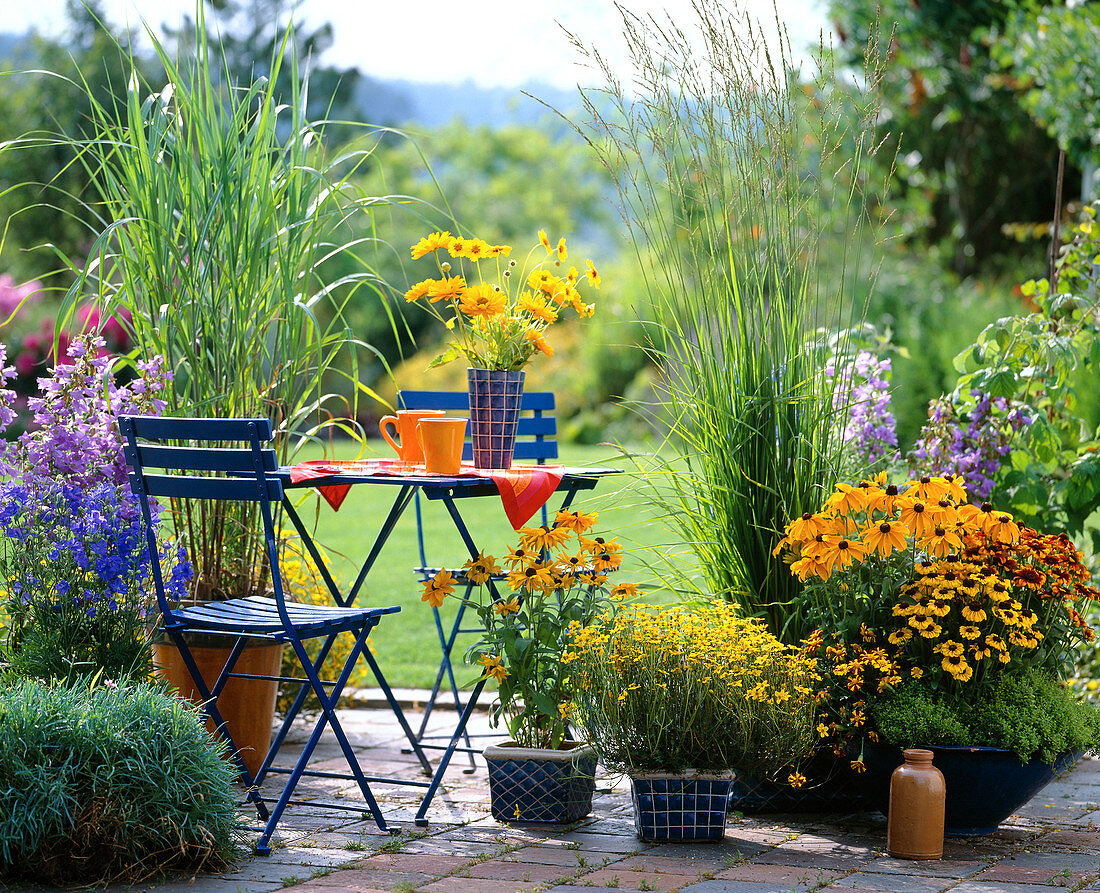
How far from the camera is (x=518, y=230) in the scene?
39.0 m

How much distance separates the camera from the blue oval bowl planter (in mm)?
3021

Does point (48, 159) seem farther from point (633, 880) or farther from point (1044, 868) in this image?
point (1044, 868)

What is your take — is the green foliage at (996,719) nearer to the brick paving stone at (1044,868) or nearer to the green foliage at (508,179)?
the brick paving stone at (1044,868)

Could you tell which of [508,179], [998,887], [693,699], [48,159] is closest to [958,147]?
[693,699]

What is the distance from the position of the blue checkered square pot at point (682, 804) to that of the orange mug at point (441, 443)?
36.4 inches

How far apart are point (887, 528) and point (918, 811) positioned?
A: 67 cm

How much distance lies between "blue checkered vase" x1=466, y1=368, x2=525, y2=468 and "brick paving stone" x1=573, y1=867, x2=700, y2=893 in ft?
3.84

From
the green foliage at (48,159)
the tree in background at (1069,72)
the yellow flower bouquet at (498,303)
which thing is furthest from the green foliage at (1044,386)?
the green foliage at (48,159)

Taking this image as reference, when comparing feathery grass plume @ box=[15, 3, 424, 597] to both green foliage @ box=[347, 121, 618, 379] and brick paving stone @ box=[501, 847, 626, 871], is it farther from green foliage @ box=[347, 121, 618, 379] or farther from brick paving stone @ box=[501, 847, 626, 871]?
green foliage @ box=[347, 121, 618, 379]

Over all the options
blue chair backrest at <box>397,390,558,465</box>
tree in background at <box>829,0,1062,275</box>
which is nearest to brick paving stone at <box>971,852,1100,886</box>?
blue chair backrest at <box>397,390,558,465</box>

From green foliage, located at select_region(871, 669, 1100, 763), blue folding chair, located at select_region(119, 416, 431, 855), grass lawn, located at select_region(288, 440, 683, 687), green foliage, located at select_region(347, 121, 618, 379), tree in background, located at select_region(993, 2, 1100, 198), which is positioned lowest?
grass lawn, located at select_region(288, 440, 683, 687)

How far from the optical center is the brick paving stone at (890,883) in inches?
104

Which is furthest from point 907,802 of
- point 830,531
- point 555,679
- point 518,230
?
point 518,230

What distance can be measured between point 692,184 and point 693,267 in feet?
0.91
